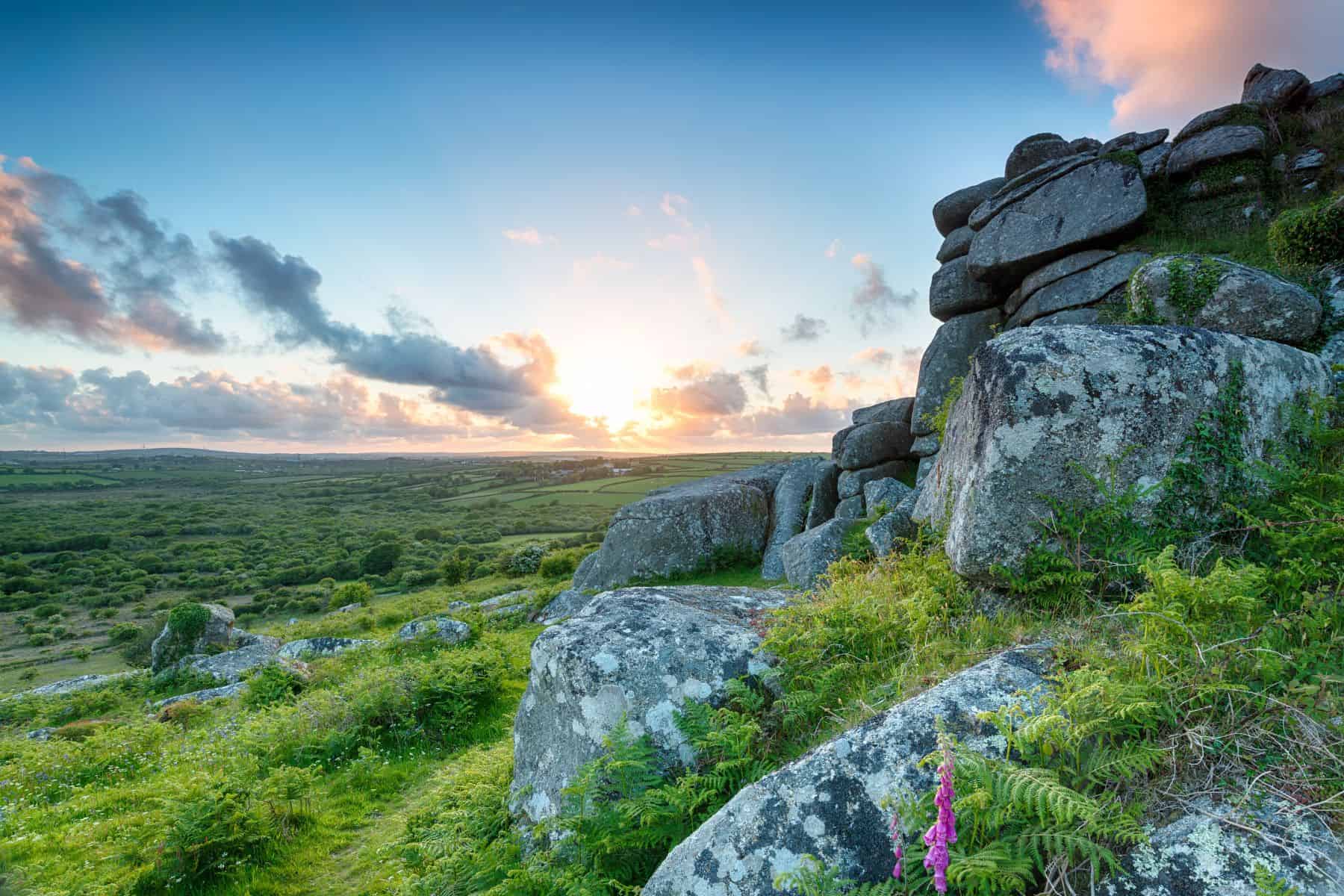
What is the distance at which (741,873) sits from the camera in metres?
3.69

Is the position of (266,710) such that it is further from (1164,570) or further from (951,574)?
(1164,570)

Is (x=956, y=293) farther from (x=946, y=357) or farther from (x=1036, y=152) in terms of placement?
(x=1036, y=152)

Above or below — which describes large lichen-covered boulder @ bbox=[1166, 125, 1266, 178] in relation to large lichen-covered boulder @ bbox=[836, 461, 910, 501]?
above

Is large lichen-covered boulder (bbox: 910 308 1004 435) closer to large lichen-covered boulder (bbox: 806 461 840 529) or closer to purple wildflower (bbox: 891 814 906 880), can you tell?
large lichen-covered boulder (bbox: 806 461 840 529)

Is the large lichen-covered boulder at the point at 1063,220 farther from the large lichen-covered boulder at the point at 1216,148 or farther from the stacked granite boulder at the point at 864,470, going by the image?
the stacked granite boulder at the point at 864,470

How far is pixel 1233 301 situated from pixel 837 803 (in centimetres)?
1066

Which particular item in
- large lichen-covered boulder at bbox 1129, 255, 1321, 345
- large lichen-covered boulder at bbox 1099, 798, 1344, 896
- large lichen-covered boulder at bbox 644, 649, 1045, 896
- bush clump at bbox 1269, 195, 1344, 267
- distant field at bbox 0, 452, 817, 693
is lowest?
distant field at bbox 0, 452, 817, 693

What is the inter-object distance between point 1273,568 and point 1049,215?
17193 mm

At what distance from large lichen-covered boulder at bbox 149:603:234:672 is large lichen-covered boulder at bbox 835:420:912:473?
29.8m

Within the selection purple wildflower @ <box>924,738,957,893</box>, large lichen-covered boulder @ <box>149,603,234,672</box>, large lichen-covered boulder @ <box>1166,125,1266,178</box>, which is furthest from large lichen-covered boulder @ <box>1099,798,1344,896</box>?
large lichen-covered boulder @ <box>149,603,234,672</box>

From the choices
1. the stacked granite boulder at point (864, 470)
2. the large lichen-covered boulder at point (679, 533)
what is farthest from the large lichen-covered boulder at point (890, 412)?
the large lichen-covered boulder at point (679, 533)

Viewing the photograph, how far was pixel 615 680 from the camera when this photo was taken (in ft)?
20.0

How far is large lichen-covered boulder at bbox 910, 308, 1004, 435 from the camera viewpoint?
20.3 m

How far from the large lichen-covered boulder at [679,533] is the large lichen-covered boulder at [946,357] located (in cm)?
751
